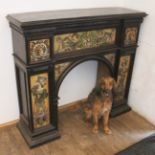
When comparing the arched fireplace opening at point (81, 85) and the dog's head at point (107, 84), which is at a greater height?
the dog's head at point (107, 84)

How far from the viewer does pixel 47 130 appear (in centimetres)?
197

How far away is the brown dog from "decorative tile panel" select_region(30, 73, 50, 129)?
418mm

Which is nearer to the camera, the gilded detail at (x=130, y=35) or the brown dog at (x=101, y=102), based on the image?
the brown dog at (x=101, y=102)

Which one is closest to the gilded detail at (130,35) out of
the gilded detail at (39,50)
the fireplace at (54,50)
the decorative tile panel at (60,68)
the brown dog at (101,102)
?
the fireplace at (54,50)

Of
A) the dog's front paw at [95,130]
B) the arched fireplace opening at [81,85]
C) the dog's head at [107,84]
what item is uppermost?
the dog's head at [107,84]

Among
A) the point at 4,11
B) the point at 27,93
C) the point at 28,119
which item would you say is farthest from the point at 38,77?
the point at 4,11

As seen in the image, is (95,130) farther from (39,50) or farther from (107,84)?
(39,50)

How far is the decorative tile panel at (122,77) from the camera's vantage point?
2188 millimetres

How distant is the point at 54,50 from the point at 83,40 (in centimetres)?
27

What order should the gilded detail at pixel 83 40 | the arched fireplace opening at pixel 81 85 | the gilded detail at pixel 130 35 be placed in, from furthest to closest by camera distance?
the arched fireplace opening at pixel 81 85, the gilded detail at pixel 130 35, the gilded detail at pixel 83 40

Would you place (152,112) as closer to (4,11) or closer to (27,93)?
(27,93)

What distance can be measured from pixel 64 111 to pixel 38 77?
0.82 meters

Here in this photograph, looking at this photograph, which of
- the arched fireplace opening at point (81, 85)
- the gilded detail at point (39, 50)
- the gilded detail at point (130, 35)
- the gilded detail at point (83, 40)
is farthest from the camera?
the arched fireplace opening at point (81, 85)

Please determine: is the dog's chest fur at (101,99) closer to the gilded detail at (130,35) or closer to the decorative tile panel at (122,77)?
the decorative tile panel at (122,77)
